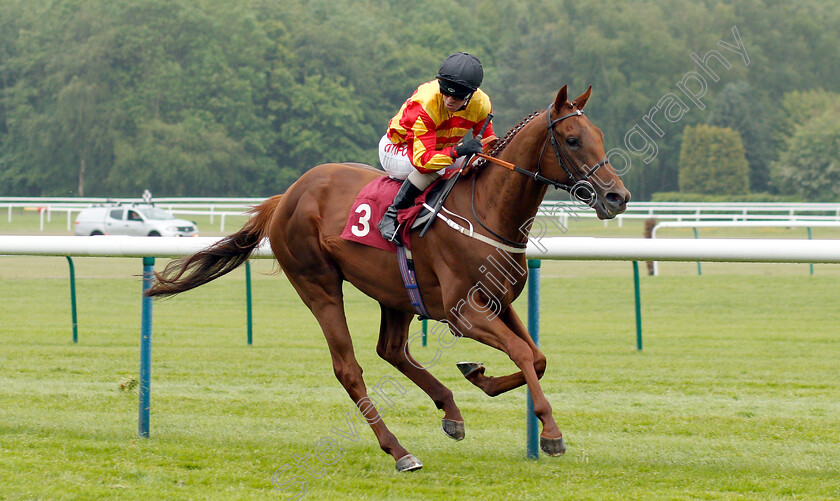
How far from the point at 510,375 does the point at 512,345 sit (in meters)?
0.22

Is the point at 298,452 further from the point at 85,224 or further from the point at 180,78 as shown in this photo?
the point at 180,78

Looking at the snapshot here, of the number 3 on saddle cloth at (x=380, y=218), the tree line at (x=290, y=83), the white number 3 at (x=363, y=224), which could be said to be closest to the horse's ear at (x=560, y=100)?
the number 3 on saddle cloth at (x=380, y=218)

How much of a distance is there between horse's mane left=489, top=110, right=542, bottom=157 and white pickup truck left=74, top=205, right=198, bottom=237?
2088 centimetres

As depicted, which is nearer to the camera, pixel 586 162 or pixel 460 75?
pixel 586 162

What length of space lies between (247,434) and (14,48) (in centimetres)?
4740

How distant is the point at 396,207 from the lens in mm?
4473

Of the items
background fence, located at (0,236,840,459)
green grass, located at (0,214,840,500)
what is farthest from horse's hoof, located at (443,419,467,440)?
background fence, located at (0,236,840,459)

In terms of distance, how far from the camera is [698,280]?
1423 cm

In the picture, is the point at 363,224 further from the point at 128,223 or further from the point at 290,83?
the point at 290,83

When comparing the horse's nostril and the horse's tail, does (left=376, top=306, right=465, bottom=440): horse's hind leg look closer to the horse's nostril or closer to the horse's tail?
the horse's tail

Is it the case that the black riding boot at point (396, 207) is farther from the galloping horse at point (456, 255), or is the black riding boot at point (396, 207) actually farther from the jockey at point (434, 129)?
the galloping horse at point (456, 255)

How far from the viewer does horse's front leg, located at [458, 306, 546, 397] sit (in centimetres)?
415

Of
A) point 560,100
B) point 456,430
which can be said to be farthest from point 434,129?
point 456,430

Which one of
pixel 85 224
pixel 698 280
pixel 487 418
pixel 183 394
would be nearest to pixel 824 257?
pixel 487 418
